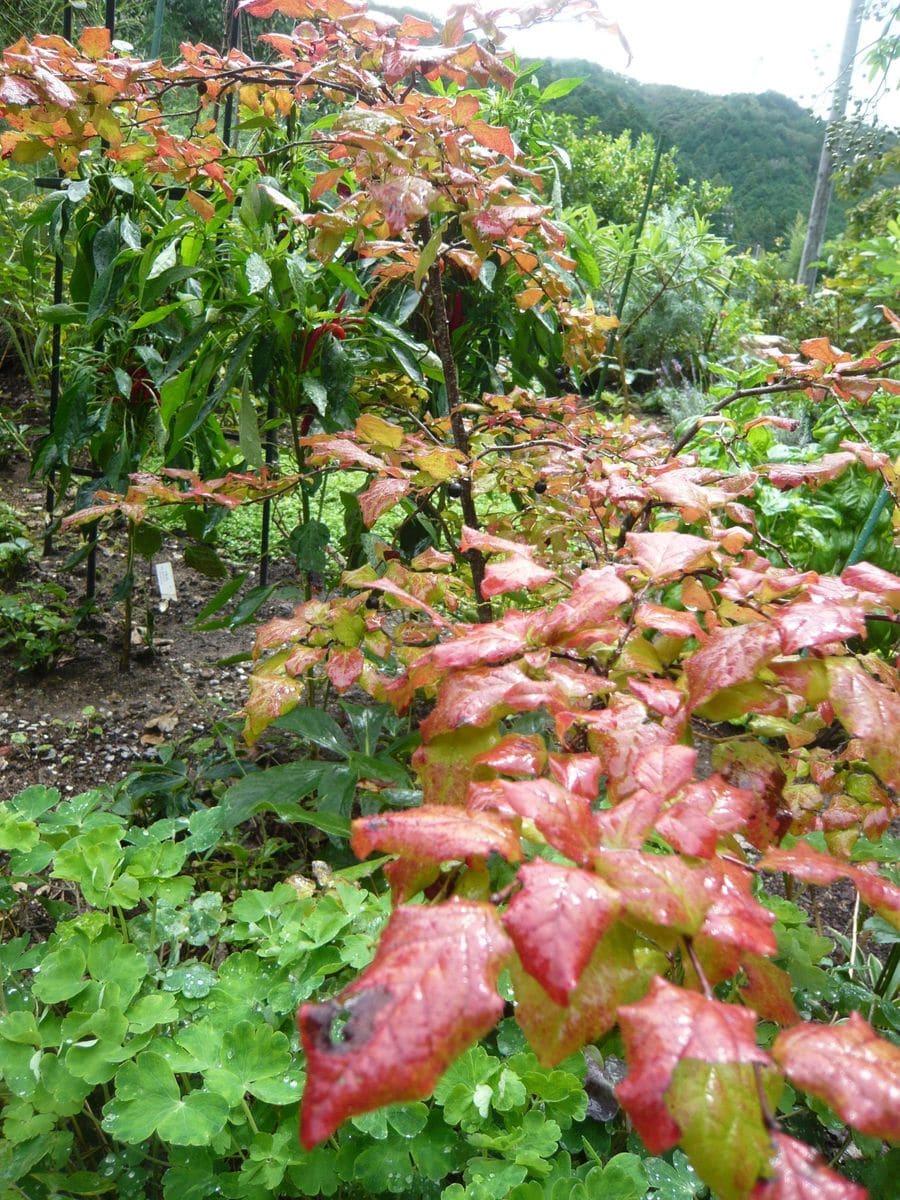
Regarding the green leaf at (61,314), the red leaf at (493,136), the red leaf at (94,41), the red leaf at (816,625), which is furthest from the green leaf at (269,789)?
the red leaf at (94,41)

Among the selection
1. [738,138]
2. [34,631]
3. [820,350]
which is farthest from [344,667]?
[738,138]

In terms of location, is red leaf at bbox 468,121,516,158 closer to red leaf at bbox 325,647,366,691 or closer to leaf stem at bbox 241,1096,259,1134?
red leaf at bbox 325,647,366,691

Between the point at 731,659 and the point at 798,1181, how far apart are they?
1.12ft

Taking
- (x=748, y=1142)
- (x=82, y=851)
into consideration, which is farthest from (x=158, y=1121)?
(x=748, y=1142)

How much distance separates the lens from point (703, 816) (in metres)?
0.49

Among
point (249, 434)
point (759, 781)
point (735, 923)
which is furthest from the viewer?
point (249, 434)

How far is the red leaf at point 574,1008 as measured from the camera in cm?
41

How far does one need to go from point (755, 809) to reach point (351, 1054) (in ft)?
1.39

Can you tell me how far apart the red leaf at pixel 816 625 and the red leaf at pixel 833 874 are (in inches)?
5.9

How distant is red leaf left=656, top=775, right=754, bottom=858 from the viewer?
0.47m

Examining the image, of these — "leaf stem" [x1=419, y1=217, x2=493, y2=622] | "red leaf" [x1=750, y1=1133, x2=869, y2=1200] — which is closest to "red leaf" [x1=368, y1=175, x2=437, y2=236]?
"leaf stem" [x1=419, y1=217, x2=493, y2=622]

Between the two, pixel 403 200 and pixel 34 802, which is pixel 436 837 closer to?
Answer: pixel 403 200

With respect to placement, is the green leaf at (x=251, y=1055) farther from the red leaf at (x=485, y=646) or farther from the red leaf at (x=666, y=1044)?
the red leaf at (x=666, y=1044)

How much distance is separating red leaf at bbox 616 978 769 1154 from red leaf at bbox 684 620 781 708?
0.25 m
